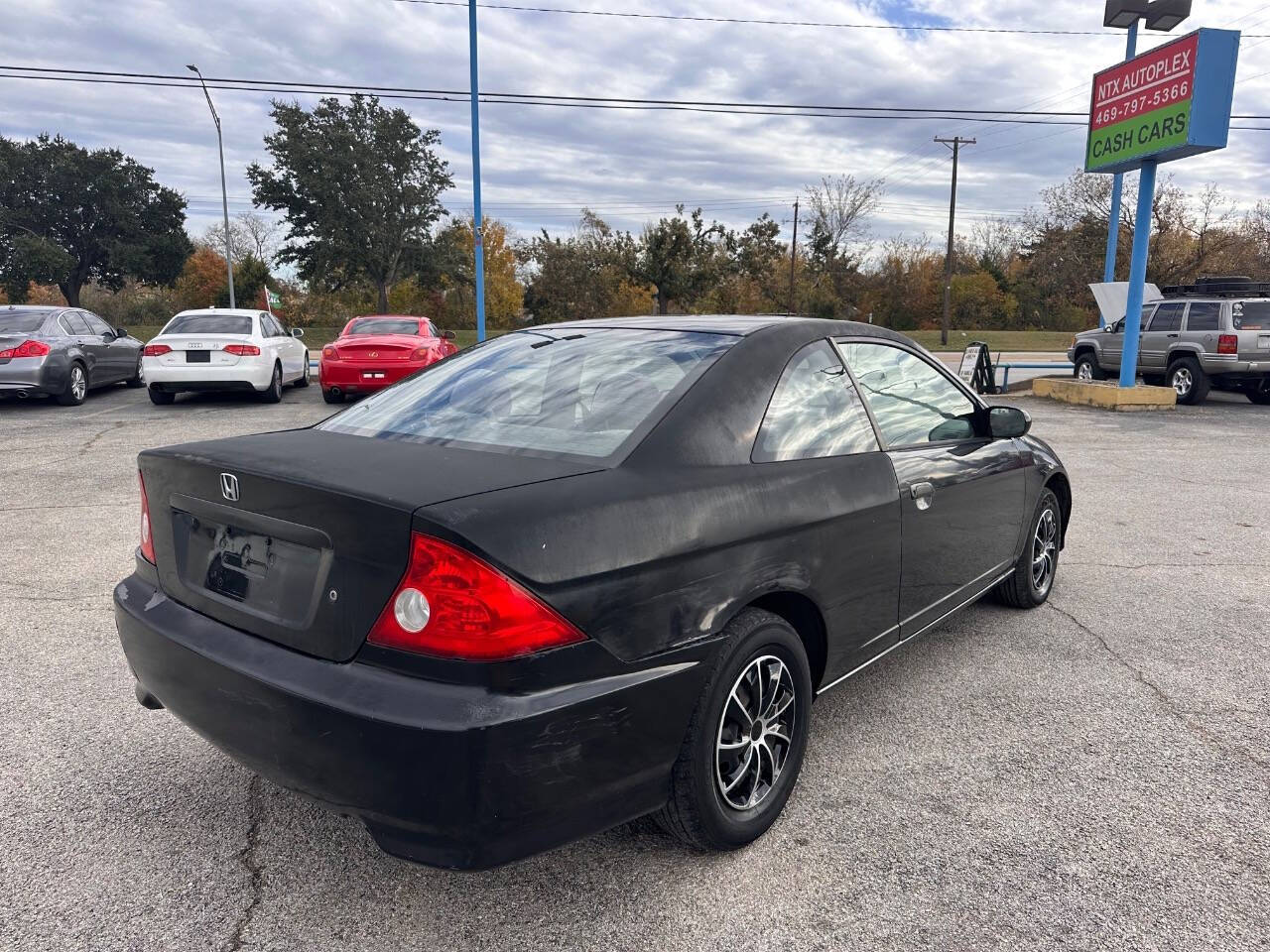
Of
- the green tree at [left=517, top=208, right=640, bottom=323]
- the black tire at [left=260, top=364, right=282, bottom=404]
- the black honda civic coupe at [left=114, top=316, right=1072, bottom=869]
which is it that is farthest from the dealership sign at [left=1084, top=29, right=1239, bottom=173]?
the green tree at [left=517, top=208, right=640, bottom=323]

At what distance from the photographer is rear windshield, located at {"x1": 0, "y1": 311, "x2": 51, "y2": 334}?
12594 mm

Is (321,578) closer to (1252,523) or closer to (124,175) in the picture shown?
(1252,523)

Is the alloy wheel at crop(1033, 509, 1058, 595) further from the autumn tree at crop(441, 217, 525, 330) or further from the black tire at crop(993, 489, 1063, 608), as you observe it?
the autumn tree at crop(441, 217, 525, 330)

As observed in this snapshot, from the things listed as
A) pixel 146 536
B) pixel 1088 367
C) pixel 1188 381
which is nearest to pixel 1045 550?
pixel 146 536

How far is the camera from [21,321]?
12.8 metres

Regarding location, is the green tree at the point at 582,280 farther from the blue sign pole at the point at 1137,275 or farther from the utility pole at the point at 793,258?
the blue sign pole at the point at 1137,275

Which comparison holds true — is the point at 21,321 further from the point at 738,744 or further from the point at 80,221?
the point at 80,221

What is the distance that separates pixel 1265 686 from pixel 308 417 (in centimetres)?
1112

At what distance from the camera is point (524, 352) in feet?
10.7

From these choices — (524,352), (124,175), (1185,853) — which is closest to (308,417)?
(524,352)

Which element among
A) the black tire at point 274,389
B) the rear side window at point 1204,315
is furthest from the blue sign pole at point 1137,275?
the black tire at point 274,389

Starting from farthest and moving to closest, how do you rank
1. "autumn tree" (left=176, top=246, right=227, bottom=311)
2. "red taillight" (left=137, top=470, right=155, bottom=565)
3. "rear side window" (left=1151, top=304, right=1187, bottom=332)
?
"autumn tree" (left=176, top=246, right=227, bottom=311)
"rear side window" (left=1151, top=304, right=1187, bottom=332)
"red taillight" (left=137, top=470, right=155, bottom=565)

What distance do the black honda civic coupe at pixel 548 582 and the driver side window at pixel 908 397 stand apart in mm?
32

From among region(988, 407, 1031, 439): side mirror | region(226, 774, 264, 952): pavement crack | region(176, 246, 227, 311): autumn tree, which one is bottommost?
region(226, 774, 264, 952): pavement crack
